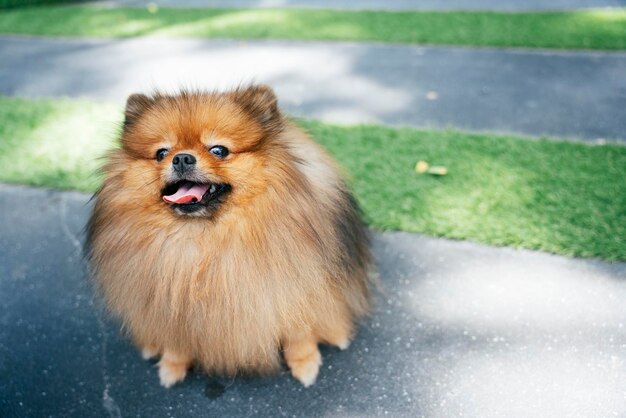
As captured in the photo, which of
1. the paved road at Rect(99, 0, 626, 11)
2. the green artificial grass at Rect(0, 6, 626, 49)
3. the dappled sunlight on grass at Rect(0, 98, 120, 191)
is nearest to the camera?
the dappled sunlight on grass at Rect(0, 98, 120, 191)

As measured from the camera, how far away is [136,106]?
5.90 ft

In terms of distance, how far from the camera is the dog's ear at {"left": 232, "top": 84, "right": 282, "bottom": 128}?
173cm

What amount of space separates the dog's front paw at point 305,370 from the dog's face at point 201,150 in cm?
80

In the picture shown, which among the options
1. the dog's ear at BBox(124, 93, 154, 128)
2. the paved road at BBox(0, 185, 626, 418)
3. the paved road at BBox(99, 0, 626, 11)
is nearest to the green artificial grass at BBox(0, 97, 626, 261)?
the paved road at BBox(0, 185, 626, 418)

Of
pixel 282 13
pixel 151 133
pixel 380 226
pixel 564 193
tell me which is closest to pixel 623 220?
pixel 564 193

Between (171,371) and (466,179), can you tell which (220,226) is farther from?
(466,179)

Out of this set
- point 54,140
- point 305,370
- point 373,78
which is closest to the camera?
point 305,370

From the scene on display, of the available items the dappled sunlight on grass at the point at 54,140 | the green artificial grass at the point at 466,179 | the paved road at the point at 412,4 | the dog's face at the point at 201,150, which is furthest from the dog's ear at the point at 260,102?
the paved road at the point at 412,4

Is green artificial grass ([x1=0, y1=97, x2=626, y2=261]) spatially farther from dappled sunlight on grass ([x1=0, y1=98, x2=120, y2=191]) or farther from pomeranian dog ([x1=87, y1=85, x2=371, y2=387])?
pomeranian dog ([x1=87, y1=85, x2=371, y2=387])

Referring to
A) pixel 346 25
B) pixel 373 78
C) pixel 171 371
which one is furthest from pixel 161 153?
pixel 346 25

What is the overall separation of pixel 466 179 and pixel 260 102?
1.78 metres

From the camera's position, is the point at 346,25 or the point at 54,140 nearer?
the point at 54,140

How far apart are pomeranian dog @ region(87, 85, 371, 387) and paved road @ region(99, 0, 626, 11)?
533cm

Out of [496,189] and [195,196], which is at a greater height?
[195,196]
